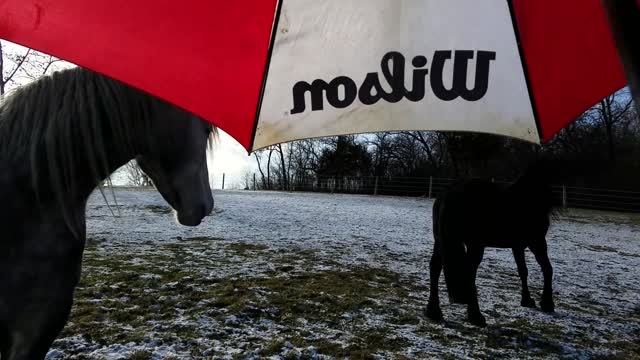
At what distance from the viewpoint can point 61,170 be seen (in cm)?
122

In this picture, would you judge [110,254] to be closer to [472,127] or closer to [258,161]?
[472,127]

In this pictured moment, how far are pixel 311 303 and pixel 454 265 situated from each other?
140cm

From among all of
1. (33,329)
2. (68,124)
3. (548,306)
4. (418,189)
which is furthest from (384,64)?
(418,189)

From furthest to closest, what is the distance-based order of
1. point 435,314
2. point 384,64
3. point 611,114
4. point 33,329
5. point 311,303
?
point 611,114 < point 311,303 < point 435,314 < point 384,64 < point 33,329

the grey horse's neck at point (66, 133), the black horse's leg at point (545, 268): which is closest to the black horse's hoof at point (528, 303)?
the black horse's leg at point (545, 268)

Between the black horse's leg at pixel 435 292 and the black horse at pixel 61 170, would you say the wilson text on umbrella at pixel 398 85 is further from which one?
the black horse's leg at pixel 435 292

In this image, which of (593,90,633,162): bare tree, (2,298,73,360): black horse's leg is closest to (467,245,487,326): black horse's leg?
(2,298,73,360): black horse's leg

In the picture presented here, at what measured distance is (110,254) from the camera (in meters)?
5.14

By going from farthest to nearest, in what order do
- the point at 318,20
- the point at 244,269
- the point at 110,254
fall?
the point at 110,254, the point at 244,269, the point at 318,20

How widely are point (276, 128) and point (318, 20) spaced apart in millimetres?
408

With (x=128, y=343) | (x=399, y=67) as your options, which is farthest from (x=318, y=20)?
(x=128, y=343)

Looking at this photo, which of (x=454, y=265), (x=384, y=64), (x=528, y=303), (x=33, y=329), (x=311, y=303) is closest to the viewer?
(x=33, y=329)

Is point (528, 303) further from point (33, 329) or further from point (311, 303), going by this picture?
point (33, 329)

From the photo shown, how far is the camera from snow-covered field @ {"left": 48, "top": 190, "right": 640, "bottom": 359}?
2.79m
